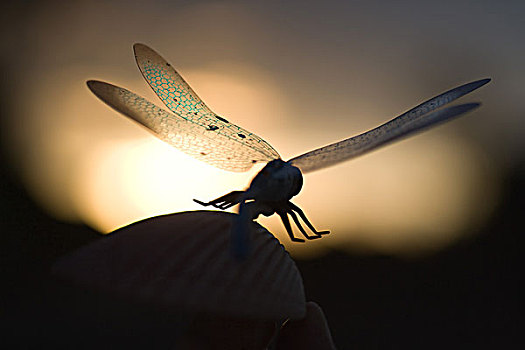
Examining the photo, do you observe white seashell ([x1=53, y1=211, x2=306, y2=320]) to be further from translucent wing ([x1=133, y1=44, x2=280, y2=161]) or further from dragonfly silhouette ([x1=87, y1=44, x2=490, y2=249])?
translucent wing ([x1=133, y1=44, x2=280, y2=161])

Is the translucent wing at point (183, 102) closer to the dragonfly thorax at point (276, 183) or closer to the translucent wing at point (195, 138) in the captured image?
the translucent wing at point (195, 138)

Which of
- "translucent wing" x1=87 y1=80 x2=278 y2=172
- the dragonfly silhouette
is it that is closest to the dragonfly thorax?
the dragonfly silhouette

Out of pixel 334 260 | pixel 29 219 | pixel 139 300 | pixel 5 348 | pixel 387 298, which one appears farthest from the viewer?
pixel 334 260

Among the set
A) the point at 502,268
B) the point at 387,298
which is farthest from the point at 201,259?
the point at 502,268

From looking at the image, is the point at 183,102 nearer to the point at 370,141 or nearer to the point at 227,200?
the point at 227,200

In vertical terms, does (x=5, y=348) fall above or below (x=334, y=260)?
above

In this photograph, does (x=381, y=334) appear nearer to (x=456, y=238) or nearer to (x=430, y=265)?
(x=430, y=265)
